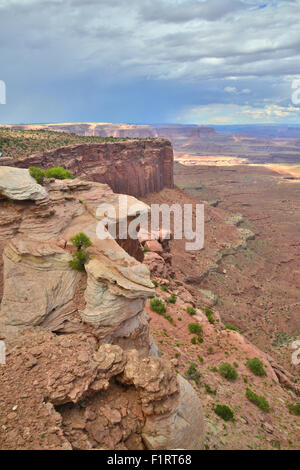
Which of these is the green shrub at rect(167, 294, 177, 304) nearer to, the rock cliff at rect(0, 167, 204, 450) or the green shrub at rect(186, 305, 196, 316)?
the green shrub at rect(186, 305, 196, 316)

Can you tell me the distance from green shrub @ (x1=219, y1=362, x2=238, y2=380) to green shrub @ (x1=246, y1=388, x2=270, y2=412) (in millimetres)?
1544

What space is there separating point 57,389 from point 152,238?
30561mm

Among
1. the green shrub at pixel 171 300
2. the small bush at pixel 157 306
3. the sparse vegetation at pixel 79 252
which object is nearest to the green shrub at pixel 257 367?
the small bush at pixel 157 306

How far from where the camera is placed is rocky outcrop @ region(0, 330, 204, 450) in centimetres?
952

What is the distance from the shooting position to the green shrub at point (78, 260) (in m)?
14.2

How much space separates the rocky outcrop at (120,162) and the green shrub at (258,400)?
35620 mm

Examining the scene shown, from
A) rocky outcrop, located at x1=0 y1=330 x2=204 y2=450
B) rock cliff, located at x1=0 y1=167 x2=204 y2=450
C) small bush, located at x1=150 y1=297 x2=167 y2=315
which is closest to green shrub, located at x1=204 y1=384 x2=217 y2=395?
rock cliff, located at x1=0 y1=167 x2=204 y2=450

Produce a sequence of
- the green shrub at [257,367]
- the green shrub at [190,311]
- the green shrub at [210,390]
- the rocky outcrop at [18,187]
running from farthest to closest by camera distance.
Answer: the green shrub at [190,311] < the green shrub at [257,367] < the green shrub at [210,390] < the rocky outcrop at [18,187]

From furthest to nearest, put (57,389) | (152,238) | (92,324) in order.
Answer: (152,238) < (92,324) < (57,389)

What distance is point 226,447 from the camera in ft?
53.2

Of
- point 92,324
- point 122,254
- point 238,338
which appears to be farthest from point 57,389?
point 238,338

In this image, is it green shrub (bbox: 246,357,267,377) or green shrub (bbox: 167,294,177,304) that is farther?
green shrub (bbox: 167,294,177,304)

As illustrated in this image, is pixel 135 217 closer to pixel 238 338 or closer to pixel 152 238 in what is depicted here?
pixel 238 338

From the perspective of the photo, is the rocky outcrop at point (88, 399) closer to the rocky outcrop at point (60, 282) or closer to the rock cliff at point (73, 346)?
the rock cliff at point (73, 346)
